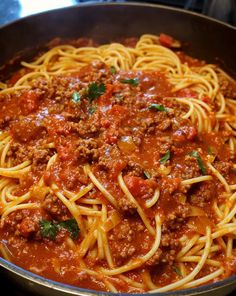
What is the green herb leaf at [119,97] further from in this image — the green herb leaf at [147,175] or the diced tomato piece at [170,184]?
the diced tomato piece at [170,184]

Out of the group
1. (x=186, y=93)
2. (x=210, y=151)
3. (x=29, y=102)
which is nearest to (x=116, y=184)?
(x=210, y=151)

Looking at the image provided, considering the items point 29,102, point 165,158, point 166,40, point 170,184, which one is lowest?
point 170,184

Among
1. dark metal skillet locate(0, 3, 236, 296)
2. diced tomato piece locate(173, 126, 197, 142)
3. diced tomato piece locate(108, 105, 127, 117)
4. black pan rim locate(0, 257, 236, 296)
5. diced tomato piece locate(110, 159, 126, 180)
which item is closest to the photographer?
black pan rim locate(0, 257, 236, 296)

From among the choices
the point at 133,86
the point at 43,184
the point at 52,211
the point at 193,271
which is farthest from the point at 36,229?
the point at 133,86

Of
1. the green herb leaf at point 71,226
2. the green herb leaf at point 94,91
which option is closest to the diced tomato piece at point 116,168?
the green herb leaf at point 71,226

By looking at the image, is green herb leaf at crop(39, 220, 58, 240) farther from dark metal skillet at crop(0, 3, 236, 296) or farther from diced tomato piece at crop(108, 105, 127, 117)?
dark metal skillet at crop(0, 3, 236, 296)

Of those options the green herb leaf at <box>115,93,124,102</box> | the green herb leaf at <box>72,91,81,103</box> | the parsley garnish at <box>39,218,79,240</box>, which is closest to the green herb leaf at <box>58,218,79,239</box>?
the parsley garnish at <box>39,218,79,240</box>

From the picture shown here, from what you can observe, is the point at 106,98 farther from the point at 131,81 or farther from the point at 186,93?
the point at 186,93

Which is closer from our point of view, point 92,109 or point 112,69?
point 92,109
